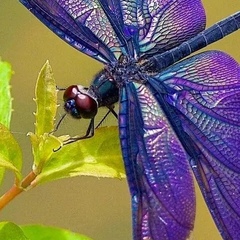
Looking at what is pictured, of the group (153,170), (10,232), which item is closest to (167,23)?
(153,170)

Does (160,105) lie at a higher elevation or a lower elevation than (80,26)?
lower

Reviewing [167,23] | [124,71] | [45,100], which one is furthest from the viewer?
[167,23]

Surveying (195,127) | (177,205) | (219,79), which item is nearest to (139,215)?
(177,205)

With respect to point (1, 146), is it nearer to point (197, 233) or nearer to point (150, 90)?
point (150, 90)

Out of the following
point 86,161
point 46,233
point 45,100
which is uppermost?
point 45,100

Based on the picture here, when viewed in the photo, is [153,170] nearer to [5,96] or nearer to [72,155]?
[72,155]

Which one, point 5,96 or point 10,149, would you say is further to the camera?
point 5,96
